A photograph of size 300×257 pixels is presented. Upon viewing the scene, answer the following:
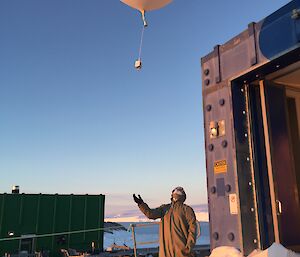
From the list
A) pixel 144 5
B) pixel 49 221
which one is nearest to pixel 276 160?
pixel 144 5

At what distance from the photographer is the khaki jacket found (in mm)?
5207

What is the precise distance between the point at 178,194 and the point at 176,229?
21.1 inches

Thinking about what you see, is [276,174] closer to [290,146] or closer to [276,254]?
[290,146]

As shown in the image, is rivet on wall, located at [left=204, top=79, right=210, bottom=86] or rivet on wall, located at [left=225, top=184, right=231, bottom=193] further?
rivet on wall, located at [left=204, top=79, right=210, bottom=86]

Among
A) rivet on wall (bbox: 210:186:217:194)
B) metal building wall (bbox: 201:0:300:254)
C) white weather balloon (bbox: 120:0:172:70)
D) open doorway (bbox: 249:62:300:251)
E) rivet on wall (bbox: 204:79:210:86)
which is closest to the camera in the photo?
metal building wall (bbox: 201:0:300:254)

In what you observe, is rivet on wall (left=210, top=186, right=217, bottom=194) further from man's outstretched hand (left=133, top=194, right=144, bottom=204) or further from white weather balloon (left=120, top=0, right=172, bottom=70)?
white weather balloon (left=120, top=0, right=172, bottom=70)

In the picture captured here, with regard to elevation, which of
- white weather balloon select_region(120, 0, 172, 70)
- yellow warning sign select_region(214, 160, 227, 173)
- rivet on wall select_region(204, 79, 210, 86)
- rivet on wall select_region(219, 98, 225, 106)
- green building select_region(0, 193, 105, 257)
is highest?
white weather balloon select_region(120, 0, 172, 70)

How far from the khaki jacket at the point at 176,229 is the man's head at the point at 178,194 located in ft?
0.23

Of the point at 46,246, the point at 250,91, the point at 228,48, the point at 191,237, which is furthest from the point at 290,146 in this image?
the point at 46,246

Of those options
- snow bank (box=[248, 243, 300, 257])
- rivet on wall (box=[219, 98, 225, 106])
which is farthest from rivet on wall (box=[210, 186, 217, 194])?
rivet on wall (box=[219, 98, 225, 106])

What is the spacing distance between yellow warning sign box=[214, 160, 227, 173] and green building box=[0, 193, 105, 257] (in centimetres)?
1787

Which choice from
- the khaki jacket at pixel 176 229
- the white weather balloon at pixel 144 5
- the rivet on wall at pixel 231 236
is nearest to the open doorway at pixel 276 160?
the rivet on wall at pixel 231 236

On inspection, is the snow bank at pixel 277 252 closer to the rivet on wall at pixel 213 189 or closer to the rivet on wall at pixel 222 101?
the rivet on wall at pixel 213 189

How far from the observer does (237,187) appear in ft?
17.6
